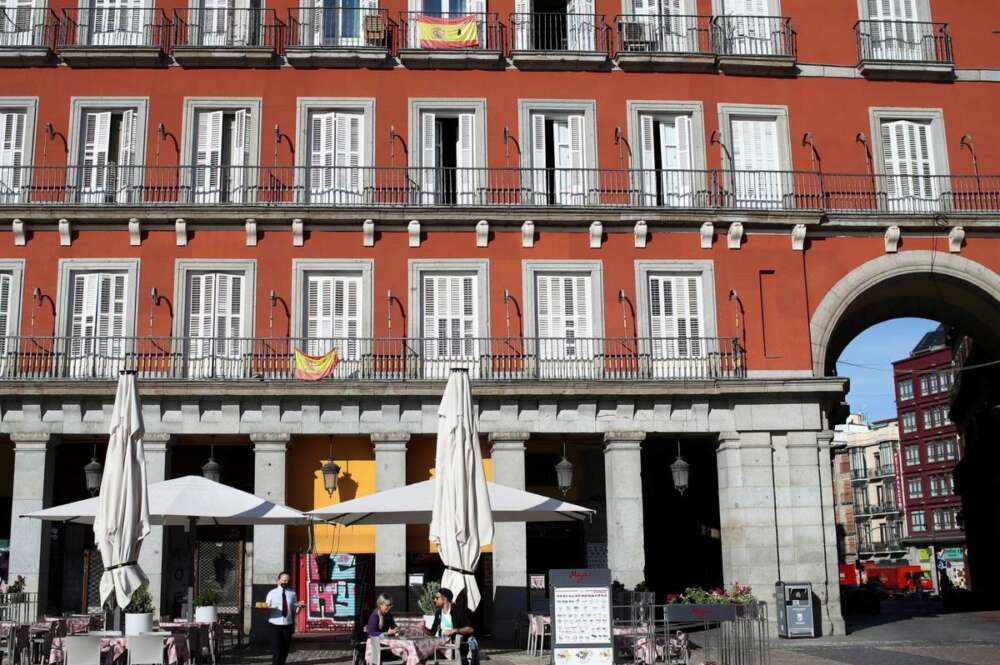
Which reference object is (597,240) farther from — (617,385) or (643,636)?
(643,636)

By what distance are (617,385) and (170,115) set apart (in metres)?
12.6

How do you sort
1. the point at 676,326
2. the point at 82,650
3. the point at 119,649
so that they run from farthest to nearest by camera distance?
1. the point at 676,326
2. the point at 119,649
3. the point at 82,650

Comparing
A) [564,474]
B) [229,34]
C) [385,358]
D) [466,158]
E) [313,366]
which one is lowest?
[564,474]

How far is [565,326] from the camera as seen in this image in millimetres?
29031

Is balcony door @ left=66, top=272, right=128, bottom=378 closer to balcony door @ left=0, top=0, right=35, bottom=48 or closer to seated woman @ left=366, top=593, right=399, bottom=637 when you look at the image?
balcony door @ left=0, top=0, right=35, bottom=48

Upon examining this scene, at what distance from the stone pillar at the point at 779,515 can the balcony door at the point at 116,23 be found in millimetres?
17381

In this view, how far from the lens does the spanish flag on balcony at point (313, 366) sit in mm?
27828

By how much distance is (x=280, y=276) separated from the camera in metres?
28.8

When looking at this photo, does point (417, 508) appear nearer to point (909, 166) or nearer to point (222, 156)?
point (222, 156)

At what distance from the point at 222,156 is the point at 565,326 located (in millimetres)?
9352

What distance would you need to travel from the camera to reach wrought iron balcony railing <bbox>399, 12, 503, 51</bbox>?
98.6 ft

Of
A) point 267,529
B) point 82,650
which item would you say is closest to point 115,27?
point 267,529

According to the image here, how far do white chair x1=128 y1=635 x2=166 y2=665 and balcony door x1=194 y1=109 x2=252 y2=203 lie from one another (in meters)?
14.4

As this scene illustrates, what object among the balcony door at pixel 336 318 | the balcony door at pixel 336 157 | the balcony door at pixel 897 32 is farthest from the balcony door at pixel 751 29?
the balcony door at pixel 336 318
